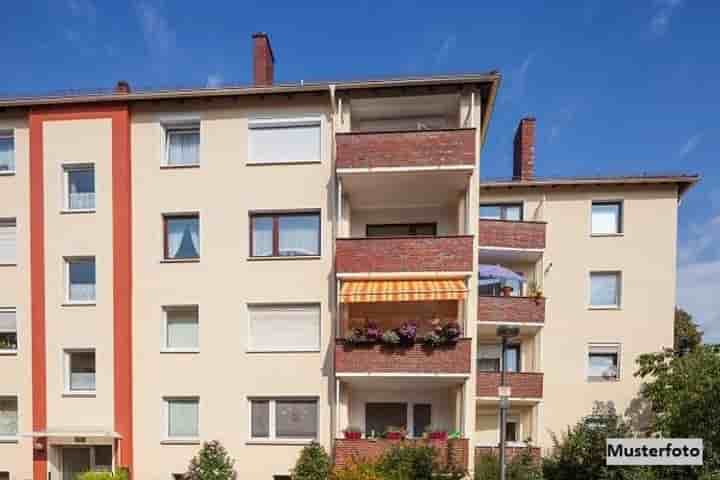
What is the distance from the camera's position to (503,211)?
19.8 metres

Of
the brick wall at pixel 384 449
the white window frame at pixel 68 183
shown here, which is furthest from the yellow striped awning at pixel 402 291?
the white window frame at pixel 68 183

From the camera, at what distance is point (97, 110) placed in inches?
544

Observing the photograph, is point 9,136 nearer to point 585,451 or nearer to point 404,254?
point 404,254

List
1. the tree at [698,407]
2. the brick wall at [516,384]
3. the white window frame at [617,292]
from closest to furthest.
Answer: the tree at [698,407], the brick wall at [516,384], the white window frame at [617,292]

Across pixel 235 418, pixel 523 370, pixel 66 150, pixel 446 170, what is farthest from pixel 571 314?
pixel 66 150

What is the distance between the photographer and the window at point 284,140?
44.4 feet

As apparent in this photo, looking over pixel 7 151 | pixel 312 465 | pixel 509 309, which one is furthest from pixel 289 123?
pixel 509 309

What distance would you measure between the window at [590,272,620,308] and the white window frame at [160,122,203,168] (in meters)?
17.7

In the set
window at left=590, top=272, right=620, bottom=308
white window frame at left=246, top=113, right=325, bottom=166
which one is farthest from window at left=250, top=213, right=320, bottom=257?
window at left=590, top=272, right=620, bottom=308

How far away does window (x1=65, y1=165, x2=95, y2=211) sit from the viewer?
1389 cm

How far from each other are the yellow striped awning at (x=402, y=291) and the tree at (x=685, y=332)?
830 inches

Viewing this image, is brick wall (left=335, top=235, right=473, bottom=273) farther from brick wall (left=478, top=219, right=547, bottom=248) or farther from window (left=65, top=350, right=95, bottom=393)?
window (left=65, top=350, right=95, bottom=393)

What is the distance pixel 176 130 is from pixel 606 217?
18.7 m

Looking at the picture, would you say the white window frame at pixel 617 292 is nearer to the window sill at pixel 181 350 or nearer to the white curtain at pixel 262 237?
the white curtain at pixel 262 237
